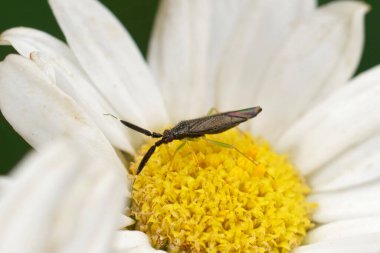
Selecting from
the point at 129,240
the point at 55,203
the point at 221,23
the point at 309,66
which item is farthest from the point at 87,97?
the point at 55,203

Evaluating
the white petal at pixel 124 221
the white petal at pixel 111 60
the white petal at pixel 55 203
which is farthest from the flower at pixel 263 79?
the white petal at pixel 55 203

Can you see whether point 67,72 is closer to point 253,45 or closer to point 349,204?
point 253,45

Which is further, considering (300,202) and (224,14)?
(224,14)

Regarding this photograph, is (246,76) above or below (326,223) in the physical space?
above

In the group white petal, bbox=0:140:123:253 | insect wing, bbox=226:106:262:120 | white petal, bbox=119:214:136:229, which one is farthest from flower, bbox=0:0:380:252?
white petal, bbox=0:140:123:253

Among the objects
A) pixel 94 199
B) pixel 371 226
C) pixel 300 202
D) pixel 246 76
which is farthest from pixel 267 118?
pixel 94 199

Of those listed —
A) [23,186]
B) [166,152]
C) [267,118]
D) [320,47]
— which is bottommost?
[23,186]

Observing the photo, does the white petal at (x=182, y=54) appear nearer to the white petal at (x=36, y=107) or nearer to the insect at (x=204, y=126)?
the insect at (x=204, y=126)

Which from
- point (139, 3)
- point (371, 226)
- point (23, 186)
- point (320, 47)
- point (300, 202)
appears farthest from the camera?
point (139, 3)

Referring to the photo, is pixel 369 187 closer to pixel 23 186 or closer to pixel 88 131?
pixel 88 131
